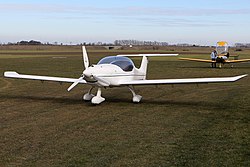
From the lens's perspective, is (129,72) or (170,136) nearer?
(170,136)

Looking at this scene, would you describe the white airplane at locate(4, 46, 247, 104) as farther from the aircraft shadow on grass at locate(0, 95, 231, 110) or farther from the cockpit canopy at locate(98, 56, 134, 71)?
the aircraft shadow on grass at locate(0, 95, 231, 110)

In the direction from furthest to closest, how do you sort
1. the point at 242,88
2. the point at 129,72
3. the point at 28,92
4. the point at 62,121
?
the point at 242,88 < the point at 28,92 < the point at 129,72 < the point at 62,121

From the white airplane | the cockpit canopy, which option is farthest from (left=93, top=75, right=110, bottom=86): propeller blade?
the cockpit canopy

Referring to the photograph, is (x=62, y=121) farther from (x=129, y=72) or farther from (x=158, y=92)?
(x=158, y=92)

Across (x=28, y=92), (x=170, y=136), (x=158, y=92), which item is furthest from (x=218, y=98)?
(x=28, y=92)

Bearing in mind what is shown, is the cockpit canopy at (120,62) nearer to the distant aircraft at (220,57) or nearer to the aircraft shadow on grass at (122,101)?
the aircraft shadow on grass at (122,101)

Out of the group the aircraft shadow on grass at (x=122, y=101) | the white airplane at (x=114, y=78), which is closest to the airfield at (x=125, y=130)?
the aircraft shadow on grass at (x=122, y=101)

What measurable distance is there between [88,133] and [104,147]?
50.3 inches

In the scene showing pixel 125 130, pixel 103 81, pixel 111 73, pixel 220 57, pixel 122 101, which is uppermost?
pixel 111 73

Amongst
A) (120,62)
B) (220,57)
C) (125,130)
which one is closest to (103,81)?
(120,62)

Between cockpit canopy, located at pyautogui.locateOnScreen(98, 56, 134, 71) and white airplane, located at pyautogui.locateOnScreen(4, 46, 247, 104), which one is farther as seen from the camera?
cockpit canopy, located at pyautogui.locateOnScreen(98, 56, 134, 71)

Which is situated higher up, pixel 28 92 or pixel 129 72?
pixel 129 72

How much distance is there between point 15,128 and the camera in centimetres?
868

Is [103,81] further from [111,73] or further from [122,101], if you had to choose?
[122,101]
